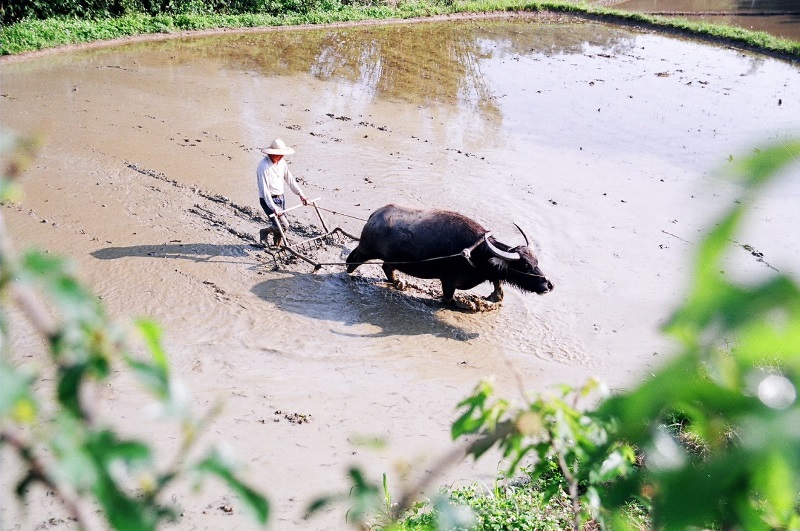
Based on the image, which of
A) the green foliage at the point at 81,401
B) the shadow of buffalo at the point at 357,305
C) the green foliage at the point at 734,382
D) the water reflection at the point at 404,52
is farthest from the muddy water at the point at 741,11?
the green foliage at the point at 81,401

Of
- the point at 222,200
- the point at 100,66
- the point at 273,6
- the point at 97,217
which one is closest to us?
the point at 97,217

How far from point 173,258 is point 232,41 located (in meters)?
10.9

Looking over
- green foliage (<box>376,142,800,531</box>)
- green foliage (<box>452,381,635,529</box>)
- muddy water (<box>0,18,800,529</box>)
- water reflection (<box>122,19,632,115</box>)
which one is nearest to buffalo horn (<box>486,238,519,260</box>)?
muddy water (<box>0,18,800,529</box>)

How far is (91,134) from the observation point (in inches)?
387

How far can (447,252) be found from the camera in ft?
20.5

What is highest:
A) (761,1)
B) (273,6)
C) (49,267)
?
(49,267)

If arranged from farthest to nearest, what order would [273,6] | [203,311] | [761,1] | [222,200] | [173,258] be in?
[761,1] < [273,6] < [222,200] < [173,258] < [203,311]

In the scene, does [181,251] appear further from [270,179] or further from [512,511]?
[512,511]

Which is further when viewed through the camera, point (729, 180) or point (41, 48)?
point (41, 48)

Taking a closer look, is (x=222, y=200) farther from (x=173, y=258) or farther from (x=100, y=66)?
(x=100, y=66)

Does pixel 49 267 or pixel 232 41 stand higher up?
pixel 49 267

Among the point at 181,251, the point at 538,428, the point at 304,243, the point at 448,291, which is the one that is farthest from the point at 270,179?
the point at 538,428

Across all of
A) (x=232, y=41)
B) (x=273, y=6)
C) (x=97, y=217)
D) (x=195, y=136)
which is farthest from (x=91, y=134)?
(x=273, y=6)

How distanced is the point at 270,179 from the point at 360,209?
1616 mm
